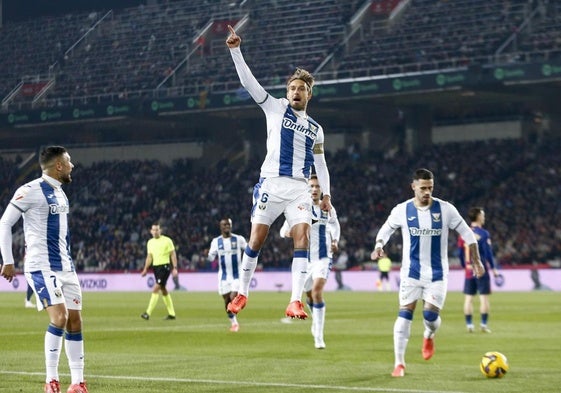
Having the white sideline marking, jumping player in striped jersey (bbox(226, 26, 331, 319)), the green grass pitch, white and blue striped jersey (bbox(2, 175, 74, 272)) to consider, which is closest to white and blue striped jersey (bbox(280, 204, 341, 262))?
the green grass pitch

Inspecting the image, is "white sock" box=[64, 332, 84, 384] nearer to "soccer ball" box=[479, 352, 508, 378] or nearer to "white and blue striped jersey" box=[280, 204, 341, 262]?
"soccer ball" box=[479, 352, 508, 378]

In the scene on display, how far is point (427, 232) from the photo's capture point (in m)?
13.0

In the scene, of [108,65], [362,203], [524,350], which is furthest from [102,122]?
[524,350]

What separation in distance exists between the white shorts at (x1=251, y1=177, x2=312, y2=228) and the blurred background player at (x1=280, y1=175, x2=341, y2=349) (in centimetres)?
565

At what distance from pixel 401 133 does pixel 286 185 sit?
4380 centimetres

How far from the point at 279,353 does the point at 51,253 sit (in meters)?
6.55

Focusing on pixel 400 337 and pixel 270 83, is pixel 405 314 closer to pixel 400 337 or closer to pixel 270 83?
pixel 400 337

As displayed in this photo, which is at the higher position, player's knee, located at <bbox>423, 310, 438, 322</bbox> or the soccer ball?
player's knee, located at <bbox>423, 310, 438, 322</bbox>

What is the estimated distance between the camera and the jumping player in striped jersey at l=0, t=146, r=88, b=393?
33.4ft

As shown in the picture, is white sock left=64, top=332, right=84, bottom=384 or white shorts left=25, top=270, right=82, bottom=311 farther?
white sock left=64, top=332, right=84, bottom=384

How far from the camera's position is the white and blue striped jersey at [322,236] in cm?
1755

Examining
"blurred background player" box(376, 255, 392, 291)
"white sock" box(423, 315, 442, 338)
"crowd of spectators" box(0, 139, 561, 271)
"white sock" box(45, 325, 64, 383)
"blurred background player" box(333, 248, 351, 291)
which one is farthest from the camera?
"crowd of spectators" box(0, 139, 561, 271)

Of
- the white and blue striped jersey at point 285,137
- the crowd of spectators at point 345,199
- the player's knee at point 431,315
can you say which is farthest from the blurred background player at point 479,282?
the crowd of spectators at point 345,199

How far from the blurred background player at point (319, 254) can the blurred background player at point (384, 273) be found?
2260 centimetres
